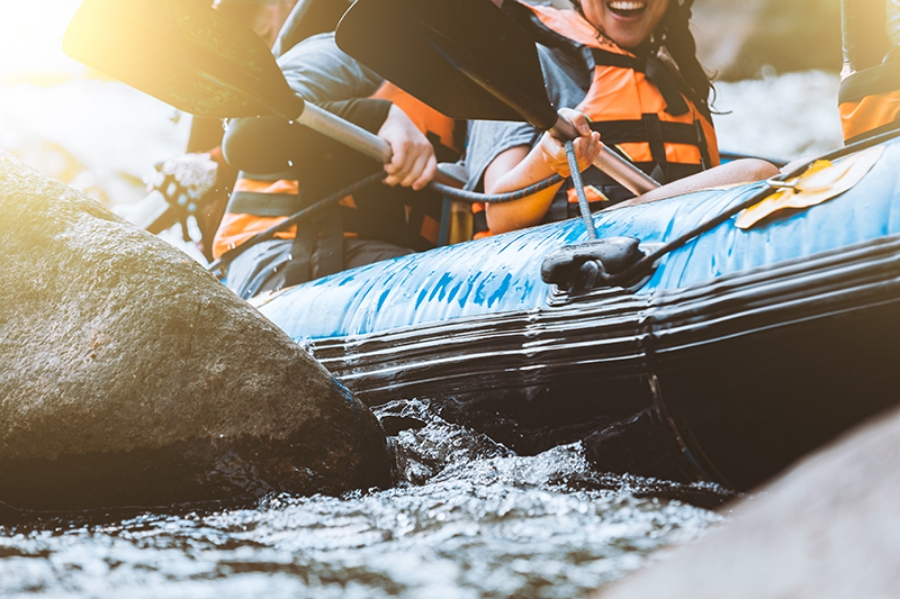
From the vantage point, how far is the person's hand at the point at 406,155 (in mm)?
2096

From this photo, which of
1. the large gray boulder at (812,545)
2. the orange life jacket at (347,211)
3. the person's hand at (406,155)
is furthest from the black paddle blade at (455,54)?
the large gray boulder at (812,545)

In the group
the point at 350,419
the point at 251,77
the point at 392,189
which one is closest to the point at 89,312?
the point at 350,419

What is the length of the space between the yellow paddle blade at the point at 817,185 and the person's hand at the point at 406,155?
1262 millimetres

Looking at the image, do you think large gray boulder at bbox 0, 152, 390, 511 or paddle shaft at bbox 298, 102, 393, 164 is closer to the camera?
large gray boulder at bbox 0, 152, 390, 511

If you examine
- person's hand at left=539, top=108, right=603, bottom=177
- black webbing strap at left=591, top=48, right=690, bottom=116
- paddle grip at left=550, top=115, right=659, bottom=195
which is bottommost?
paddle grip at left=550, top=115, right=659, bottom=195

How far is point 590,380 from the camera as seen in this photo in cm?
103

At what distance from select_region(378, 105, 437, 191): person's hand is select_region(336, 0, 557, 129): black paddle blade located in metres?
0.62

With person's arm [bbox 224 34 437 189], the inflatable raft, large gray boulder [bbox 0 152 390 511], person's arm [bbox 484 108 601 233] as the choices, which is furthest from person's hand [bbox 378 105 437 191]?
large gray boulder [bbox 0 152 390 511]

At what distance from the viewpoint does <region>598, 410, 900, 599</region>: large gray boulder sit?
32 cm

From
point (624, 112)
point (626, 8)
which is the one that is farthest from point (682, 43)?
point (624, 112)

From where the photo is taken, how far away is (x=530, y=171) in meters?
1.70

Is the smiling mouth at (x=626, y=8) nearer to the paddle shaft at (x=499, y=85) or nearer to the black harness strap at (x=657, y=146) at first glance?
the black harness strap at (x=657, y=146)

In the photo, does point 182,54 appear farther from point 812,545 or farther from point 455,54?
point 812,545

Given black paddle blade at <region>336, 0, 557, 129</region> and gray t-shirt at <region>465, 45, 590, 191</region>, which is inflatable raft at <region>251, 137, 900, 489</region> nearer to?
black paddle blade at <region>336, 0, 557, 129</region>
